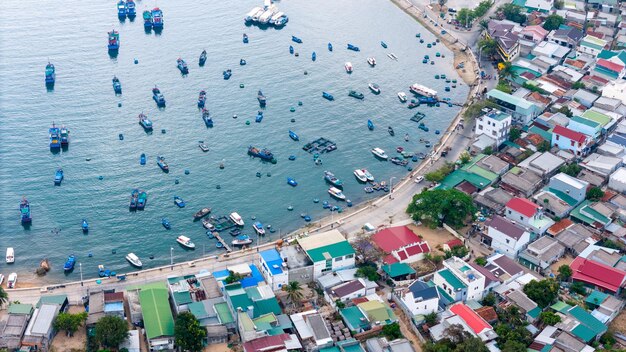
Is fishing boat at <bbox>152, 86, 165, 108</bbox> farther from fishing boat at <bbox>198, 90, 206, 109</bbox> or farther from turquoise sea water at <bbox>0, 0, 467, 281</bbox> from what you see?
fishing boat at <bbox>198, 90, 206, 109</bbox>

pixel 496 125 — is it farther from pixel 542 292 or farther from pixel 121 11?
pixel 121 11

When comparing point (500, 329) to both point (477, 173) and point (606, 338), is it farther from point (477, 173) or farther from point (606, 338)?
point (477, 173)

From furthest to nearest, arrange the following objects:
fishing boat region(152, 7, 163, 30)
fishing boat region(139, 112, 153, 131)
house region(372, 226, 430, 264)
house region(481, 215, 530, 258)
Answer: fishing boat region(152, 7, 163, 30) → fishing boat region(139, 112, 153, 131) → house region(481, 215, 530, 258) → house region(372, 226, 430, 264)

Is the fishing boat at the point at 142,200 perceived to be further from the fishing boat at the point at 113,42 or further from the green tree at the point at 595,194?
the green tree at the point at 595,194

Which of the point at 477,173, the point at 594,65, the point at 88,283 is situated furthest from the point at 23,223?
the point at 594,65

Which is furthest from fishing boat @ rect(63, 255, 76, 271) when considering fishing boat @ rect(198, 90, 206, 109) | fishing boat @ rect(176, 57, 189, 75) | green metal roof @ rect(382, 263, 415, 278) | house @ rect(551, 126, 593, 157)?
house @ rect(551, 126, 593, 157)

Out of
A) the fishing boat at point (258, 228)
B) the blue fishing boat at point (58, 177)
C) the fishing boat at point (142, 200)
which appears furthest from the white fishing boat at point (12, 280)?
the fishing boat at point (258, 228)
